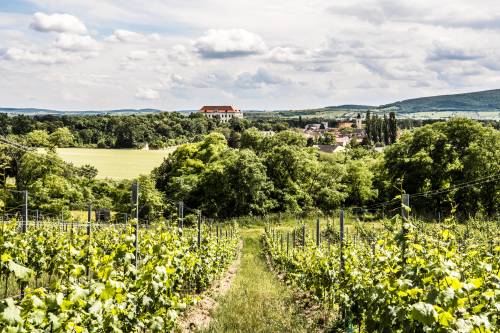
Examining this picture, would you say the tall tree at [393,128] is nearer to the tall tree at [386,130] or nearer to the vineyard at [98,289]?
the tall tree at [386,130]

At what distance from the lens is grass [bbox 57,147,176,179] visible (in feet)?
196

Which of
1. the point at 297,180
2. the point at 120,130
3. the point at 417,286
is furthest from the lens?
the point at 120,130

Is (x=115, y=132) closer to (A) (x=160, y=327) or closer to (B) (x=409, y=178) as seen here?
(B) (x=409, y=178)

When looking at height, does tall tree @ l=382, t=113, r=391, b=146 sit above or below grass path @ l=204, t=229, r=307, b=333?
above

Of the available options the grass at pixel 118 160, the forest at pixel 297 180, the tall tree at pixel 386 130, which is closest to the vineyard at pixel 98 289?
the forest at pixel 297 180

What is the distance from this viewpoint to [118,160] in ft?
227

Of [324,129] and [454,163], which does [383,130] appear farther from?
[454,163]

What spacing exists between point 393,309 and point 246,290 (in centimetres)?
779

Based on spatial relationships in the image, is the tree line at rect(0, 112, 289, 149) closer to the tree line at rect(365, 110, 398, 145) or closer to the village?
the tree line at rect(365, 110, 398, 145)

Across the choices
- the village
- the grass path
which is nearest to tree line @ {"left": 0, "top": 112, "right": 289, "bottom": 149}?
the village

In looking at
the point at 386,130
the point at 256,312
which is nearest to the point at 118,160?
the point at 386,130

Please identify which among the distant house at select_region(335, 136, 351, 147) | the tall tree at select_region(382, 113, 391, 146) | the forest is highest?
the tall tree at select_region(382, 113, 391, 146)

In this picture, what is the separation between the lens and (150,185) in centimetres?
4475

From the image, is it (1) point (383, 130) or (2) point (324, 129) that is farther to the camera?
(2) point (324, 129)
